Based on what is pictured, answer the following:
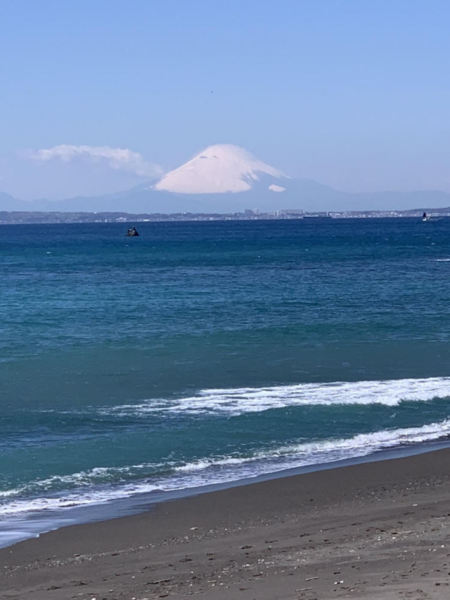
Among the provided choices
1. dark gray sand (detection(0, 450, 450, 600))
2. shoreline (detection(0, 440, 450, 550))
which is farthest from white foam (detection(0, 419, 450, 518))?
dark gray sand (detection(0, 450, 450, 600))

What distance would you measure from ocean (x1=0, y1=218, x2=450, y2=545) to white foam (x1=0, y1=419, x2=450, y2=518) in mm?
45

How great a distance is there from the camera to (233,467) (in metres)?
20.2

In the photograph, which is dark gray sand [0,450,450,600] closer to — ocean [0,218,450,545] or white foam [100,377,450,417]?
ocean [0,218,450,545]

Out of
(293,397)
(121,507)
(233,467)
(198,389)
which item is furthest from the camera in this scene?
(198,389)

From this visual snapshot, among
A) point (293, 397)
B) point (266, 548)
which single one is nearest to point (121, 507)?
point (266, 548)

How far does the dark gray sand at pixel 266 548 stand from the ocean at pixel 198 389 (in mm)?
1338

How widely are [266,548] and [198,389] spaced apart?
15644 mm

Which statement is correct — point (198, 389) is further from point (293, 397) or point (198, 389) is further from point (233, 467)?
point (233, 467)

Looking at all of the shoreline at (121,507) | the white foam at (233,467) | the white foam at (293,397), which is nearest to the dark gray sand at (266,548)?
the shoreline at (121,507)

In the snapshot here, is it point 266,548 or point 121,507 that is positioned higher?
point 266,548

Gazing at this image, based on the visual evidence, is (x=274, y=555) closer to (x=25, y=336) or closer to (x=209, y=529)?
(x=209, y=529)

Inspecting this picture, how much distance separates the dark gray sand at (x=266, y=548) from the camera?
11.3 meters

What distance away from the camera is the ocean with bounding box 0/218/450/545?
64.2 ft

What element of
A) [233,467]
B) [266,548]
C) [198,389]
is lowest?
[233,467]
